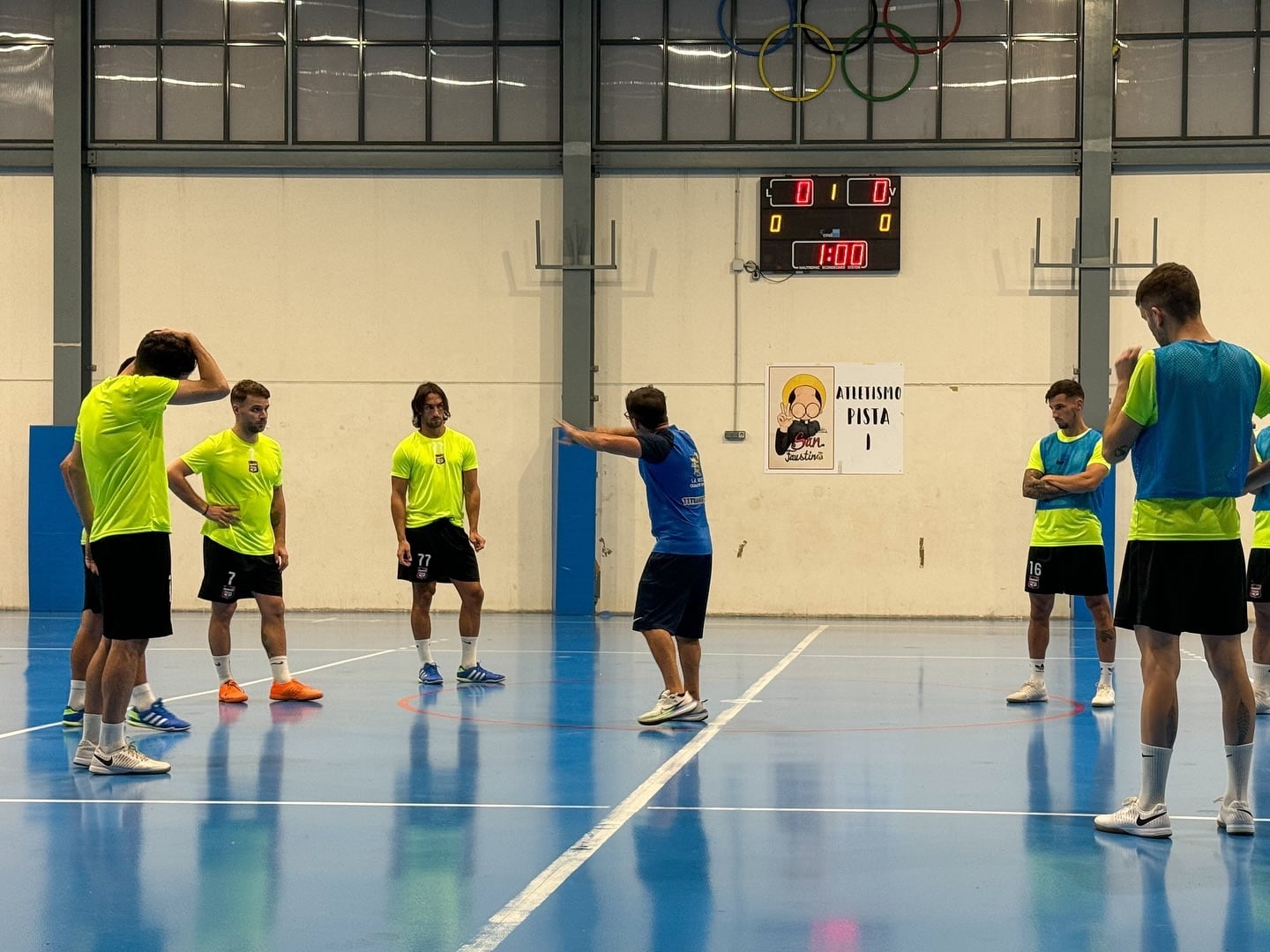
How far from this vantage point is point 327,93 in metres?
18.9

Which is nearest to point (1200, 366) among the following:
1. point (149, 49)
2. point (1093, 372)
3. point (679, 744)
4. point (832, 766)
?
point (832, 766)

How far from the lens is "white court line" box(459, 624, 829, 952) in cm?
432

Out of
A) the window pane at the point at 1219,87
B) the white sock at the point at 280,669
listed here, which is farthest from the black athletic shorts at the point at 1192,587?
the window pane at the point at 1219,87

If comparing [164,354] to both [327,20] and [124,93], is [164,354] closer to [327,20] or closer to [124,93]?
[327,20]

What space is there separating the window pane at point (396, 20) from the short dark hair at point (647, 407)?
11.6 metres

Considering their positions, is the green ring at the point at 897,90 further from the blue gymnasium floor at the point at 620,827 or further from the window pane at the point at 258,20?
the blue gymnasium floor at the point at 620,827

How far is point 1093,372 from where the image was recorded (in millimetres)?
17891

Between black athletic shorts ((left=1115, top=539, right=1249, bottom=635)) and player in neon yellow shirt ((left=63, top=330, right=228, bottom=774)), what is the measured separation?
399cm

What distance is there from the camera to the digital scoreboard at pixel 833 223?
18.2 meters

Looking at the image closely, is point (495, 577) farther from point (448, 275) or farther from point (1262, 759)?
point (1262, 759)

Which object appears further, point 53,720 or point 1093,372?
point 1093,372

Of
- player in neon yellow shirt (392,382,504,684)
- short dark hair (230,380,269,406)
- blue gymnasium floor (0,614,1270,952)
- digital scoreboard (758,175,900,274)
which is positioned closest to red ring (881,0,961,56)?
digital scoreboard (758,175,900,274)

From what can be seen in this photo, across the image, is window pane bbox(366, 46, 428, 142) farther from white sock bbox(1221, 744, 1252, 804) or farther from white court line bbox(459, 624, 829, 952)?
white sock bbox(1221, 744, 1252, 804)

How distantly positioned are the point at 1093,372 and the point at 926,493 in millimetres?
2386
